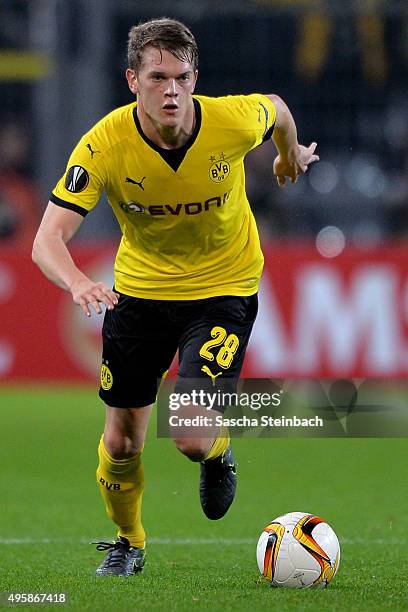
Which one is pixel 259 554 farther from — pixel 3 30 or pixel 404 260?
pixel 3 30

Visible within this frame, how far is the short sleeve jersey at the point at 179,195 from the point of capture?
525 centimetres

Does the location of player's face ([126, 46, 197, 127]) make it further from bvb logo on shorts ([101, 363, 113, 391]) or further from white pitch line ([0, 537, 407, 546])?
white pitch line ([0, 537, 407, 546])

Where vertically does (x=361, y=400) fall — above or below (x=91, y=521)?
above

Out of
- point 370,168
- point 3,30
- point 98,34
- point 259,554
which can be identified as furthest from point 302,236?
point 259,554

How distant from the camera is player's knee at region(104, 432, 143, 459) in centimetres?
557

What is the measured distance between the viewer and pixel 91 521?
23.6 ft

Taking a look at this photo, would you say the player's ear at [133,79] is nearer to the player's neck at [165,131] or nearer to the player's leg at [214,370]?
the player's neck at [165,131]

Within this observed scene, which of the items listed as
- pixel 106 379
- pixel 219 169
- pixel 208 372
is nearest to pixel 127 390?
pixel 106 379

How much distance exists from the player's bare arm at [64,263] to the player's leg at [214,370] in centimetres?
76

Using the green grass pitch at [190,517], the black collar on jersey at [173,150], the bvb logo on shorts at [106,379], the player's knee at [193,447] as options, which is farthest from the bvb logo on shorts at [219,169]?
the green grass pitch at [190,517]

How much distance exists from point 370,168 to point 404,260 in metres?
1.62

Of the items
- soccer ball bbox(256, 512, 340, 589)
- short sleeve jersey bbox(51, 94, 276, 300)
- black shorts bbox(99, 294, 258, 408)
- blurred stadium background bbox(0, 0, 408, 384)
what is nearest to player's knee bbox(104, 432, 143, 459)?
black shorts bbox(99, 294, 258, 408)

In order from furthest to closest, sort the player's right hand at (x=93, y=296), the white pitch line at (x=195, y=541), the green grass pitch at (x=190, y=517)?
the white pitch line at (x=195, y=541), the green grass pitch at (x=190, y=517), the player's right hand at (x=93, y=296)

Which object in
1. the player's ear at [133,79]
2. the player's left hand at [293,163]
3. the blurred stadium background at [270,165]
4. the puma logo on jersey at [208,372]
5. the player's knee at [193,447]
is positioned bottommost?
the player's knee at [193,447]
